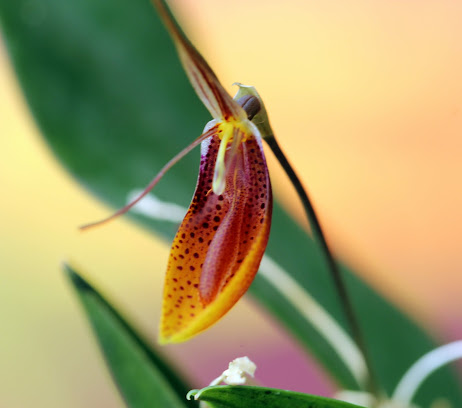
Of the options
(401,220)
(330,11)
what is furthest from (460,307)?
(330,11)

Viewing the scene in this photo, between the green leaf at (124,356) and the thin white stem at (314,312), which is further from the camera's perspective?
the thin white stem at (314,312)

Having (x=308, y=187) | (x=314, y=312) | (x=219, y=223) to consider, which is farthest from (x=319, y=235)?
(x=308, y=187)

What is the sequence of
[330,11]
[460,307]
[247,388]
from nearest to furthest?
[247,388] < [460,307] < [330,11]

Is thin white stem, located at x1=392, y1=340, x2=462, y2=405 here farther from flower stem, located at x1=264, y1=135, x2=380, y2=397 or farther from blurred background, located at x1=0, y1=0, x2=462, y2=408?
blurred background, located at x1=0, y1=0, x2=462, y2=408

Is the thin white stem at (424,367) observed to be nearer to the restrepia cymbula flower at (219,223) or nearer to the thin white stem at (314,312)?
the thin white stem at (314,312)

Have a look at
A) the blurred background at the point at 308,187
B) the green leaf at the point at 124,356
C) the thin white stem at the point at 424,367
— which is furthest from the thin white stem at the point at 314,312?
the blurred background at the point at 308,187

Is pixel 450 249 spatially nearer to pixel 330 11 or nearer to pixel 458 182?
pixel 458 182
